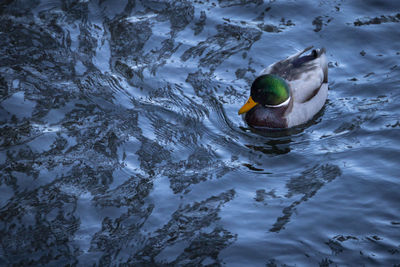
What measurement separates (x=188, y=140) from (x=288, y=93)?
157 cm

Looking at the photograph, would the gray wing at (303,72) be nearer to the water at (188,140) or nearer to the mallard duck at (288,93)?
the mallard duck at (288,93)

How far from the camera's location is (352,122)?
7.21 meters

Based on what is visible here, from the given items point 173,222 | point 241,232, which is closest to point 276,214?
point 241,232

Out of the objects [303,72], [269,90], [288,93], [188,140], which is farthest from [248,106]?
[188,140]

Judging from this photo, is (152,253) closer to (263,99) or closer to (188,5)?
(263,99)

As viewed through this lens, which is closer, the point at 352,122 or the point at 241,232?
the point at 241,232

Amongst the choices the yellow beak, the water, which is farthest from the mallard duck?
the water

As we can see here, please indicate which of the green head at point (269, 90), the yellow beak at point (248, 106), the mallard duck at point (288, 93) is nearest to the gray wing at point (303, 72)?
the mallard duck at point (288, 93)

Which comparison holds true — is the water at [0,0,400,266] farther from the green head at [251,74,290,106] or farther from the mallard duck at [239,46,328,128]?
the green head at [251,74,290,106]

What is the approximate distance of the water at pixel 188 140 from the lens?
5.42 metres

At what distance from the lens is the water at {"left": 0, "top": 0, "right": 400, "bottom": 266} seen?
5422 mm

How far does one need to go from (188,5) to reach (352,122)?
10.8ft

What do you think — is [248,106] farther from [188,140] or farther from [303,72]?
[188,140]

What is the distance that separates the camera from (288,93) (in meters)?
7.55
